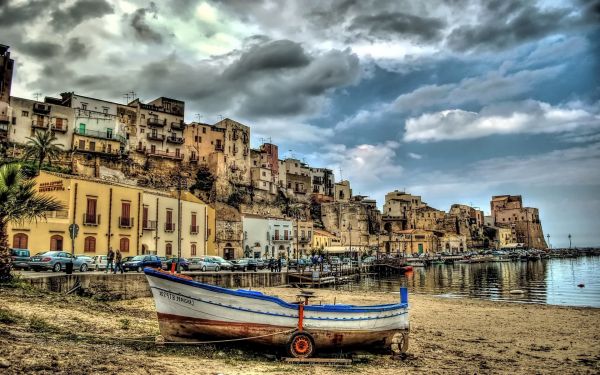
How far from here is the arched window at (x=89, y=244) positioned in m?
36.3

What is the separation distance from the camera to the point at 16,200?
17031mm

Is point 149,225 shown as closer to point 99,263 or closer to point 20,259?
point 99,263

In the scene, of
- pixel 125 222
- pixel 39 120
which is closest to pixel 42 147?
pixel 39 120

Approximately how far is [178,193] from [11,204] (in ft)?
96.5

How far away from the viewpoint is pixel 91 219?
36250 mm

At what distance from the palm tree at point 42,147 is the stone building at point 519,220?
146m

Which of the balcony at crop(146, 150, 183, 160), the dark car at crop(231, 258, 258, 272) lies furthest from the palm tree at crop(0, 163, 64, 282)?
the balcony at crop(146, 150, 183, 160)

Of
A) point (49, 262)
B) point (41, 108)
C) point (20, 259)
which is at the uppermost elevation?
point (41, 108)

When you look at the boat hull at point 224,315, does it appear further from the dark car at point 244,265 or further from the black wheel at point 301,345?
the dark car at point 244,265

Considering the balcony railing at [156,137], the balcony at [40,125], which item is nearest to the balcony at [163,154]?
the balcony railing at [156,137]

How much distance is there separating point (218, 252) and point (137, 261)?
26.8 m

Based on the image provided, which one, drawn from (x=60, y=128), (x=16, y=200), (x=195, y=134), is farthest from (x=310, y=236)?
(x=16, y=200)

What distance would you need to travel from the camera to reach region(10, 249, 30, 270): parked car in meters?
27.4

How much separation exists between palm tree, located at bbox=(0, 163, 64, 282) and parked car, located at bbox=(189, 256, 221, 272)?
71.3 ft
